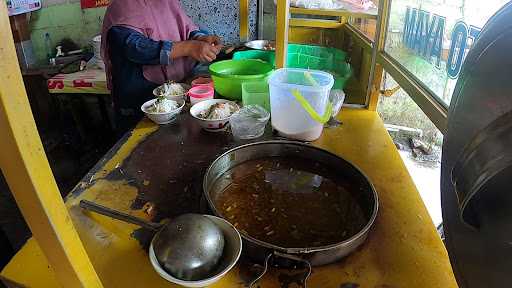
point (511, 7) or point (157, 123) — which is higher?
point (511, 7)

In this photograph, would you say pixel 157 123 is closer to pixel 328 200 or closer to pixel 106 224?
pixel 106 224

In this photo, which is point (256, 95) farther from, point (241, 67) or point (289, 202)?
point (289, 202)

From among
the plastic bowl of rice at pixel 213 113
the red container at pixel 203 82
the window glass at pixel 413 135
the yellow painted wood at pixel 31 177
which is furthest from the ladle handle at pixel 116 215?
the window glass at pixel 413 135

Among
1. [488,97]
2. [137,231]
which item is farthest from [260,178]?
[488,97]

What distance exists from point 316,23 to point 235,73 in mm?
807

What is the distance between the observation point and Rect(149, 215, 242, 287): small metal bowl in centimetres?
70

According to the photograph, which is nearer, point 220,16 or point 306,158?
point 306,158

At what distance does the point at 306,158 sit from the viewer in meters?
1.22

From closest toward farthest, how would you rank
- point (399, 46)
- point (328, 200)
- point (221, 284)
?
point (221, 284) < point (328, 200) < point (399, 46)

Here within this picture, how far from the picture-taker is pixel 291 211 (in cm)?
99

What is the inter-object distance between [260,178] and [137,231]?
0.43m

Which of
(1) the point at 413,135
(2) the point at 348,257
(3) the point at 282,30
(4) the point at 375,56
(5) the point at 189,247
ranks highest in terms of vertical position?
(3) the point at 282,30

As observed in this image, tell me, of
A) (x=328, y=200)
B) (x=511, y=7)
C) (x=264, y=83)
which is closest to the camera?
(x=511, y=7)

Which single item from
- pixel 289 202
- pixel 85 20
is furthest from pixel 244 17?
pixel 85 20
